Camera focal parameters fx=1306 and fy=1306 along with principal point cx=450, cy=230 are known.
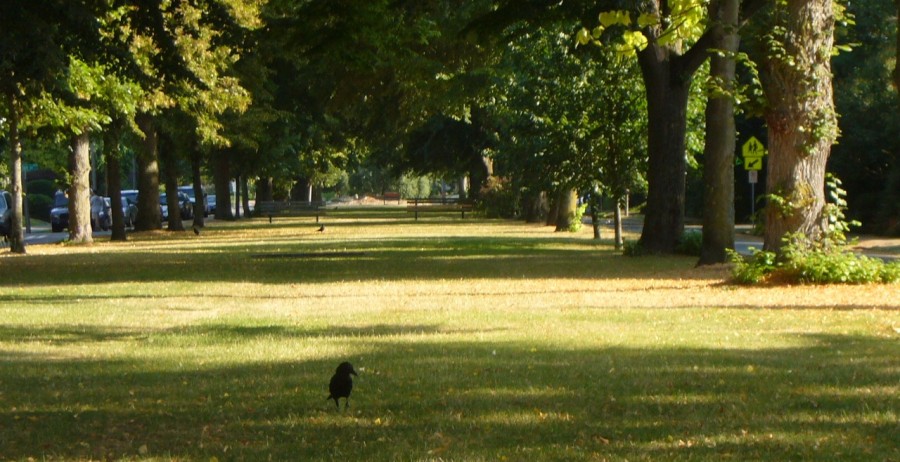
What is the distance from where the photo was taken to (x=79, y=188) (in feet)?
128

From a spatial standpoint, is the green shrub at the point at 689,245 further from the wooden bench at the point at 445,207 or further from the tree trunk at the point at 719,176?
the wooden bench at the point at 445,207

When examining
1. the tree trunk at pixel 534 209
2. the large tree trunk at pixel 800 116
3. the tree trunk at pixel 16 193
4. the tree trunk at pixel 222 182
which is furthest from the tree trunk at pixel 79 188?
the large tree trunk at pixel 800 116

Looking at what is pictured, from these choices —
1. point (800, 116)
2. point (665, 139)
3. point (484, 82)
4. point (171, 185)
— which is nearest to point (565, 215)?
point (484, 82)

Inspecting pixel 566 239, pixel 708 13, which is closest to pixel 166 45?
pixel 708 13

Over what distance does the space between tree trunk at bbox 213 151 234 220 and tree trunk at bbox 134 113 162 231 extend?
9.67m

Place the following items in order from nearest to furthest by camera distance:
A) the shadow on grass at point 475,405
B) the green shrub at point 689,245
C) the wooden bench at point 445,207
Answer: the shadow on grass at point 475,405 < the green shrub at point 689,245 < the wooden bench at point 445,207

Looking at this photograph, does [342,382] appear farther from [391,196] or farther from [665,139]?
[391,196]

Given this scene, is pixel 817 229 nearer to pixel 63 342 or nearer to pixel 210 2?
pixel 210 2

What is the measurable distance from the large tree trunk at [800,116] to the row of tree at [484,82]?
0.08 feet

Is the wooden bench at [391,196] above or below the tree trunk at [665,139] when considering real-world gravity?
below

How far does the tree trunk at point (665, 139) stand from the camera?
90.1 ft

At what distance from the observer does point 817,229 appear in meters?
20.2

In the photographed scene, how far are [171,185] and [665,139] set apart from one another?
29217 millimetres

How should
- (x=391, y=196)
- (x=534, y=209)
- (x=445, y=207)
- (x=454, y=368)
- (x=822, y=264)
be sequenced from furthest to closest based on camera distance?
(x=391, y=196) < (x=445, y=207) < (x=534, y=209) < (x=822, y=264) < (x=454, y=368)
